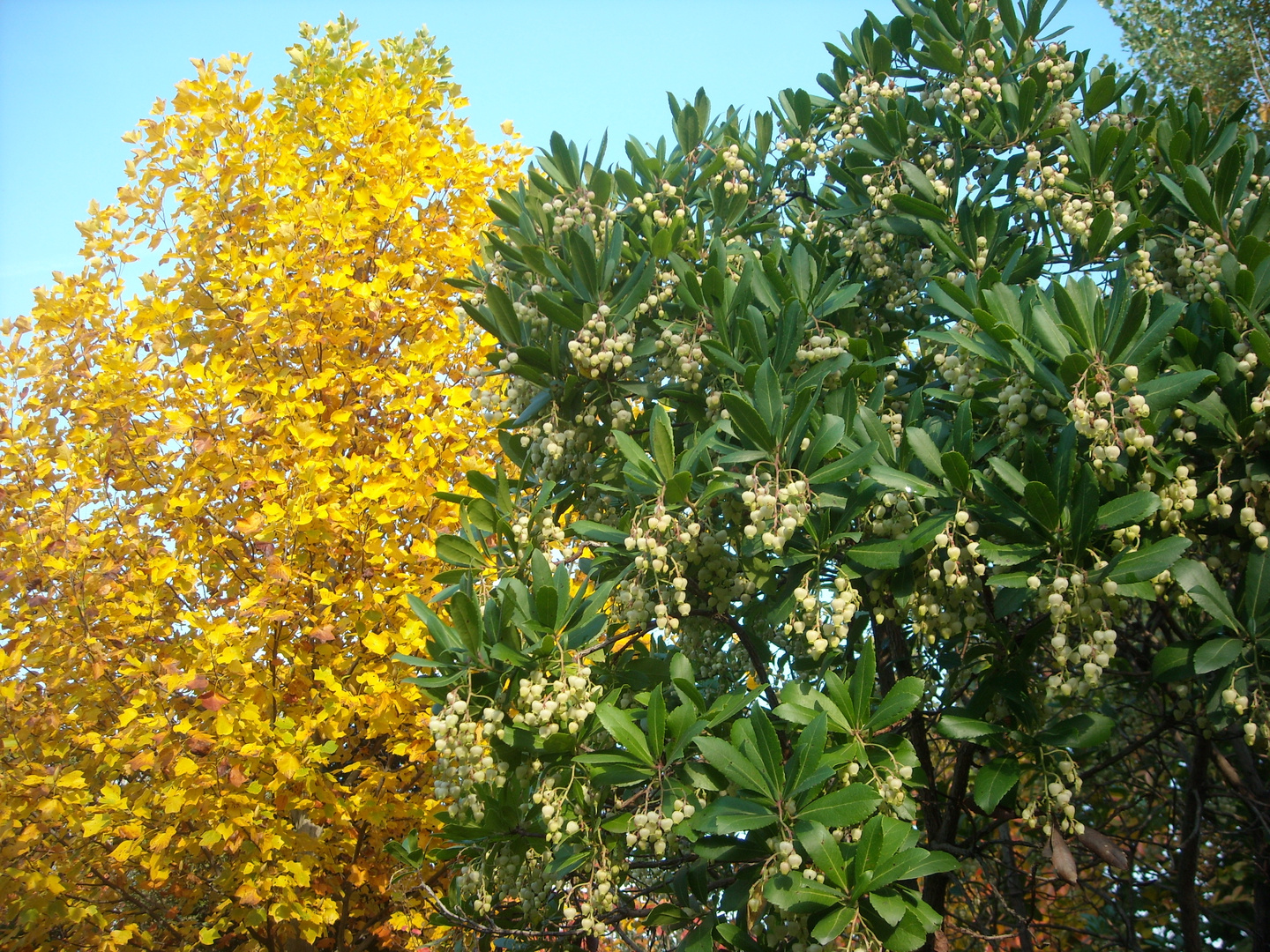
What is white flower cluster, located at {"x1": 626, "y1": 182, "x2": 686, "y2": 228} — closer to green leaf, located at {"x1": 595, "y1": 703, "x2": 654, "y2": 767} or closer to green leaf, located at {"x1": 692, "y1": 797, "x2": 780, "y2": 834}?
green leaf, located at {"x1": 595, "y1": 703, "x2": 654, "y2": 767}

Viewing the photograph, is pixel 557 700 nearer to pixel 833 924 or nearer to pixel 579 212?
pixel 833 924

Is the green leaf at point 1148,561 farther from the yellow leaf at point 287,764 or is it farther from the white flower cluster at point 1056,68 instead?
the yellow leaf at point 287,764

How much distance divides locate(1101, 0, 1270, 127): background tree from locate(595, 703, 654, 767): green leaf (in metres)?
13.3

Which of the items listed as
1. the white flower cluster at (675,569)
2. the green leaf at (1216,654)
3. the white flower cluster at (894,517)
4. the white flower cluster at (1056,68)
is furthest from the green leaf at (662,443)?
the white flower cluster at (1056,68)

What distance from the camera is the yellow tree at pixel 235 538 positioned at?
4172mm

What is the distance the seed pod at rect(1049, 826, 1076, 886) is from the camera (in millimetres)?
2625

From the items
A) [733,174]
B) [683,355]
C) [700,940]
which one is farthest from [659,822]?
[733,174]

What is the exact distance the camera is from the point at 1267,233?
3.22 metres

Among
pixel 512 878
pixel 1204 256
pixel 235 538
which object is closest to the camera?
pixel 1204 256

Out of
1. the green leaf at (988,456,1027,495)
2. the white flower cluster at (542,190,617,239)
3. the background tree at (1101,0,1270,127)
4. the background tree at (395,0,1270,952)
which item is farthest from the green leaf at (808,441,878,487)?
the background tree at (1101,0,1270,127)

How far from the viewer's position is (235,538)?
15.6 feet

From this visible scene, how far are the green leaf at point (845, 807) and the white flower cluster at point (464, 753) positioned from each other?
39.8 inches

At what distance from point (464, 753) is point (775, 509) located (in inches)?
48.8

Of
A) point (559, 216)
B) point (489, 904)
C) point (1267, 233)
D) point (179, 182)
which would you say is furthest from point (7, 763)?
point (1267, 233)
